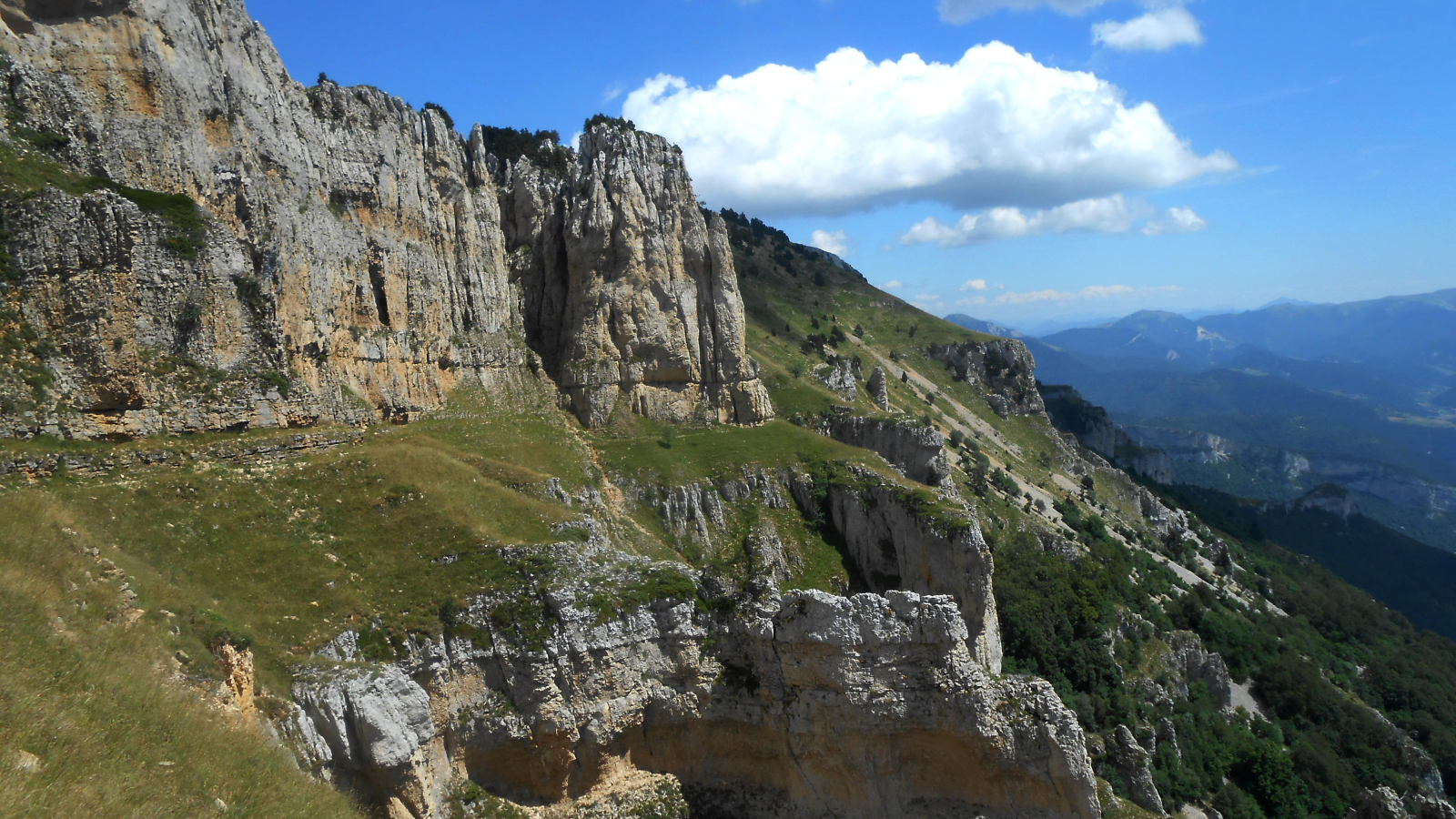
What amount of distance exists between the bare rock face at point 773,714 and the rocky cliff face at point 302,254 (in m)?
18.3

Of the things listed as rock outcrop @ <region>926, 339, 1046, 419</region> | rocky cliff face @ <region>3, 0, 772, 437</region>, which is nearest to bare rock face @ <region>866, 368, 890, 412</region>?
rocky cliff face @ <region>3, 0, 772, 437</region>

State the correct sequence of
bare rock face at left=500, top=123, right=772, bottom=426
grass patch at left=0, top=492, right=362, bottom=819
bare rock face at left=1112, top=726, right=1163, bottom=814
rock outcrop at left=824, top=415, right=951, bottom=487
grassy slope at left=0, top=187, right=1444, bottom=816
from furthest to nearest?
rock outcrop at left=824, top=415, right=951, bottom=487, bare rock face at left=500, top=123, right=772, bottom=426, bare rock face at left=1112, top=726, right=1163, bottom=814, grassy slope at left=0, top=187, right=1444, bottom=816, grass patch at left=0, top=492, right=362, bottom=819

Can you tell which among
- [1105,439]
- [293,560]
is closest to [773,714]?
[293,560]

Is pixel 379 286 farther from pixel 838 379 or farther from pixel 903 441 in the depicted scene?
pixel 838 379

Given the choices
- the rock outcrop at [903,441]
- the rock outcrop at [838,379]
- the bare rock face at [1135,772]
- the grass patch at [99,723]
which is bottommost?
the bare rock face at [1135,772]

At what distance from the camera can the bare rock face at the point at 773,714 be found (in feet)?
91.8

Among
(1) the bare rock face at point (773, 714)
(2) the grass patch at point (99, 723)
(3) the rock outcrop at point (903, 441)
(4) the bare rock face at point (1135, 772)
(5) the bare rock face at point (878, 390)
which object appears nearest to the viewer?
(2) the grass patch at point (99, 723)

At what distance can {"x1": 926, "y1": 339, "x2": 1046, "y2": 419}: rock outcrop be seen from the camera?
13412cm

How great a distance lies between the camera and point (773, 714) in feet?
99.1

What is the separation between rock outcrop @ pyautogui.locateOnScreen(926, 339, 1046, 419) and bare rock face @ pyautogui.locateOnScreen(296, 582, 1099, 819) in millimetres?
109809

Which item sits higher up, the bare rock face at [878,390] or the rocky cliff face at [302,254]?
the rocky cliff face at [302,254]

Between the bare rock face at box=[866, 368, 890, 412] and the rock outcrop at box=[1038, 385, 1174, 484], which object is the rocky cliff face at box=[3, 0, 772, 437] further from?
the rock outcrop at box=[1038, 385, 1174, 484]

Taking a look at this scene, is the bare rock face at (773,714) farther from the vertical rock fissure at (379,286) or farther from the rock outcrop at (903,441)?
the rock outcrop at (903,441)

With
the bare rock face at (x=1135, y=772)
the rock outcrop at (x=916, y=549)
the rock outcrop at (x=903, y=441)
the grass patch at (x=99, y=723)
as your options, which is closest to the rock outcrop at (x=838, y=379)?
the rock outcrop at (x=903, y=441)
